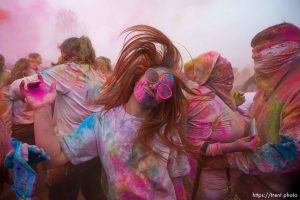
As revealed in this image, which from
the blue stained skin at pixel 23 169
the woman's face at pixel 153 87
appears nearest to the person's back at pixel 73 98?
the blue stained skin at pixel 23 169

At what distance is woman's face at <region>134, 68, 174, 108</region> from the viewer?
68.6 inches

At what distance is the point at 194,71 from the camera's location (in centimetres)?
190

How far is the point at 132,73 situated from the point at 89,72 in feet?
0.79

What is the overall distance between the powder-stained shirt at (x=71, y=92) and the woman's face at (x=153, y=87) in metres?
0.23

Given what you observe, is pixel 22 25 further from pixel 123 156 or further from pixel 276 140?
pixel 276 140

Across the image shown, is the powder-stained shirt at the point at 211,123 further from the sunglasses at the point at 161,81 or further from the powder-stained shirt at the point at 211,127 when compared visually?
the sunglasses at the point at 161,81

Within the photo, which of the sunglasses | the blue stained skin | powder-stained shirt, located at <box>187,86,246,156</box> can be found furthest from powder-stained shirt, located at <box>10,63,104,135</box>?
powder-stained shirt, located at <box>187,86,246,156</box>

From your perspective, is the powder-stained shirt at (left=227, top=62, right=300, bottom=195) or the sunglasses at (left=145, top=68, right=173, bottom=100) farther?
the powder-stained shirt at (left=227, top=62, right=300, bottom=195)

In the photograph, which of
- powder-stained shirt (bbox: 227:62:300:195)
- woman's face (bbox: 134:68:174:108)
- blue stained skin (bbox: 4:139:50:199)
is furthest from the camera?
powder-stained shirt (bbox: 227:62:300:195)

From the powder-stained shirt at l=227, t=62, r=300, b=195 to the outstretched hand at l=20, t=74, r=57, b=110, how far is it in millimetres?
1061

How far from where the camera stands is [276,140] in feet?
6.17

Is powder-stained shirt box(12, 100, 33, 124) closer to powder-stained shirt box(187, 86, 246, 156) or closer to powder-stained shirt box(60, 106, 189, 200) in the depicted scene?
powder-stained shirt box(60, 106, 189, 200)

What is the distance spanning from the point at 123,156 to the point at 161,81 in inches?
17.8

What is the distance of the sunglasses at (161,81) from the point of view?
1740 millimetres
